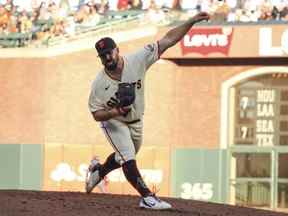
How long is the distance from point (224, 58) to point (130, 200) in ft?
48.4

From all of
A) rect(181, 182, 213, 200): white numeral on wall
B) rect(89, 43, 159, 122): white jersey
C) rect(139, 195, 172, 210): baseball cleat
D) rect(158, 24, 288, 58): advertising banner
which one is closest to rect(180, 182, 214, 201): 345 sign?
rect(181, 182, 213, 200): white numeral on wall

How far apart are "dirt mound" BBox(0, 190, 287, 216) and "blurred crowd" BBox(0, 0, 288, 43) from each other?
571 inches

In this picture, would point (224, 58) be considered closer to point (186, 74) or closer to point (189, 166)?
point (186, 74)

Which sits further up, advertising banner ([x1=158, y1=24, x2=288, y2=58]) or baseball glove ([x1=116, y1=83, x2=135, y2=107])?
advertising banner ([x1=158, y1=24, x2=288, y2=58])

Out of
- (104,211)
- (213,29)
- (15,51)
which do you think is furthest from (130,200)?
(15,51)

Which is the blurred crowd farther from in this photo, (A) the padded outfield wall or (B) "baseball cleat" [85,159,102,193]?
(B) "baseball cleat" [85,159,102,193]

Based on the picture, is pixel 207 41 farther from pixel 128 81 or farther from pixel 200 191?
pixel 128 81

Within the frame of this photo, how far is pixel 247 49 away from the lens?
72.5ft

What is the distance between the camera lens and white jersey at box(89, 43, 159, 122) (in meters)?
7.27

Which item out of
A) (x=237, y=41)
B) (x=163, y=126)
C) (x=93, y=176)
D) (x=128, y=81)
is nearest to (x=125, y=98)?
(x=128, y=81)

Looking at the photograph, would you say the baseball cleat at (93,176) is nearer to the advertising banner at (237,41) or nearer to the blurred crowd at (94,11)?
the advertising banner at (237,41)

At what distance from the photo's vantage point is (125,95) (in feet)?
23.0

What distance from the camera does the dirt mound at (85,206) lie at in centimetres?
677

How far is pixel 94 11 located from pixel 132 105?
649 inches
